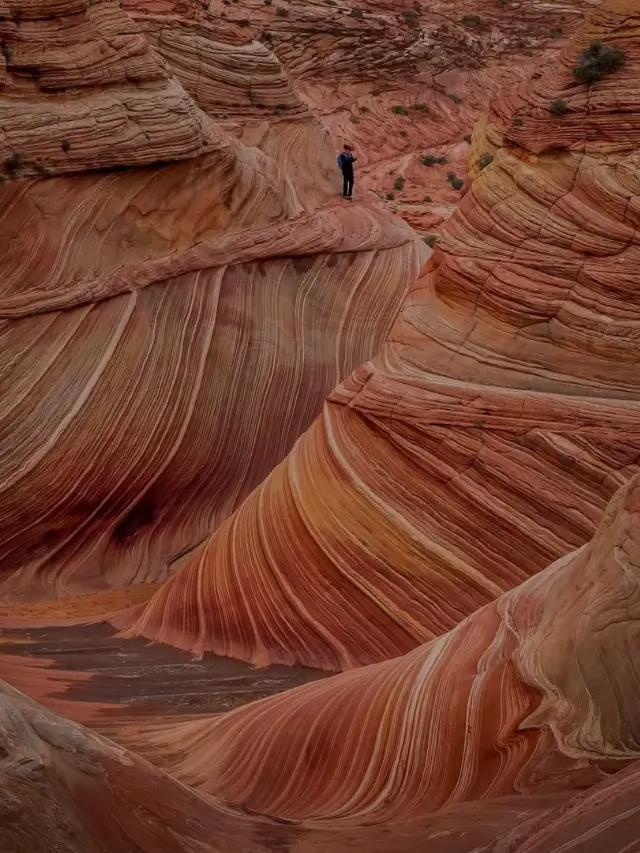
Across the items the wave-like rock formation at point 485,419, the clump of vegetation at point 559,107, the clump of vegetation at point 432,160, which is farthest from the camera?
the clump of vegetation at point 432,160

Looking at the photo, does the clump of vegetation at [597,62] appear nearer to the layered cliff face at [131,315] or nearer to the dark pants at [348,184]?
the layered cliff face at [131,315]

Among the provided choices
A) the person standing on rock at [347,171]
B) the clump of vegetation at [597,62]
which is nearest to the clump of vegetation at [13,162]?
the person standing on rock at [347,171]

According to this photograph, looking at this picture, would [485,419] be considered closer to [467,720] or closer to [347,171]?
[467,720]

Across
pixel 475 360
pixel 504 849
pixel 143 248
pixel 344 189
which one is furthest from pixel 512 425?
pixel 344 189

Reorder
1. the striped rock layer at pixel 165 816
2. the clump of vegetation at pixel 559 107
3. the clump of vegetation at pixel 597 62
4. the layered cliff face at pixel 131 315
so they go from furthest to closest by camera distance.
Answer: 1. the layered cliff face at pixel 131 315
2. the clump of vegetation at pixel 559 107
3. the clump of vegetation at pixel 597 62
4. the striped rock layer at pixel 165 816

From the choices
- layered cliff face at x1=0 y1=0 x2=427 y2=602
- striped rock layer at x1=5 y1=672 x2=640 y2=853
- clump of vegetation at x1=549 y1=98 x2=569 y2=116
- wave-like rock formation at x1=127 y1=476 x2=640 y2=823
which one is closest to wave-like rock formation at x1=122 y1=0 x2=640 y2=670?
clump of vegetation at x1=549 y1=98 x2=569 y2=116

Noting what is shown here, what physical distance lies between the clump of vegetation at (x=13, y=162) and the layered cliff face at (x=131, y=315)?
2 centimetres

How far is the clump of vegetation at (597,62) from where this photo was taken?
779cm

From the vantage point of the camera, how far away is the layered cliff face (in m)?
12.6

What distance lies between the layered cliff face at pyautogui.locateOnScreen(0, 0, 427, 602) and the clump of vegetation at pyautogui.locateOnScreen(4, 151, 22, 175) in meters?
0.02

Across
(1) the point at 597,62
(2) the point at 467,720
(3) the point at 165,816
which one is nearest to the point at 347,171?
(1) the point at 597,62

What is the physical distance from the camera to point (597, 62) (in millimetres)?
7855

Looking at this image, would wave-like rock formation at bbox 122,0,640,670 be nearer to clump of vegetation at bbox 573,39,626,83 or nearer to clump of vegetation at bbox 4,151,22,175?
clump of vegetation at bbox 573,39,626,83

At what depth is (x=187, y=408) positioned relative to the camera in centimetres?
1358
